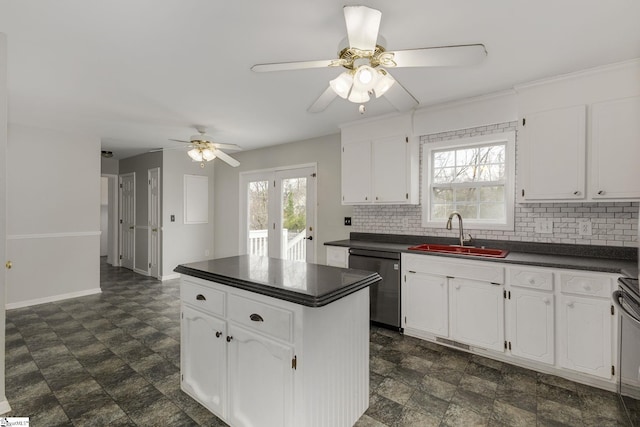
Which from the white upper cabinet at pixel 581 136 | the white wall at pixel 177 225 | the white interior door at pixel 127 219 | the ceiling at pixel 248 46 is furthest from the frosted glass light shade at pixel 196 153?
the white upper cabinet at pixel 581 136

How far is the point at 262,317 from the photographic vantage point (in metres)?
1.61

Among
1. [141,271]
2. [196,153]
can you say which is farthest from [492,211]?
[141,271]

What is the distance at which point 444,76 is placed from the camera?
103 inches

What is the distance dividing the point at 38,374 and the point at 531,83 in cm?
466

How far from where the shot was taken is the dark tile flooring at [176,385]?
197cm

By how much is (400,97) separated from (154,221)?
5231mm

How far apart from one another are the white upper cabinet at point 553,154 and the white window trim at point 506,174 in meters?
0.32

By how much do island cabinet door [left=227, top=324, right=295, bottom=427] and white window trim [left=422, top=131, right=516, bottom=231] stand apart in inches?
103

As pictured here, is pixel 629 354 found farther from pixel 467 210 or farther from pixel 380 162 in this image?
pixel 380 162

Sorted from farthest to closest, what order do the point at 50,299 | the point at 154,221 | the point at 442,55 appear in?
the point at 154,221
the point at 50,299
the point at 442,55

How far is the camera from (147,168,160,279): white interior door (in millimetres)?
5684

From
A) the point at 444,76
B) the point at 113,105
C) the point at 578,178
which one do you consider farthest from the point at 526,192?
the point at 113,105

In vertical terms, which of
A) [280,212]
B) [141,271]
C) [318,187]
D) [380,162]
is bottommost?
[141,271]

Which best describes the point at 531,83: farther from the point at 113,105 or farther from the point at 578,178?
the point at 113,105
